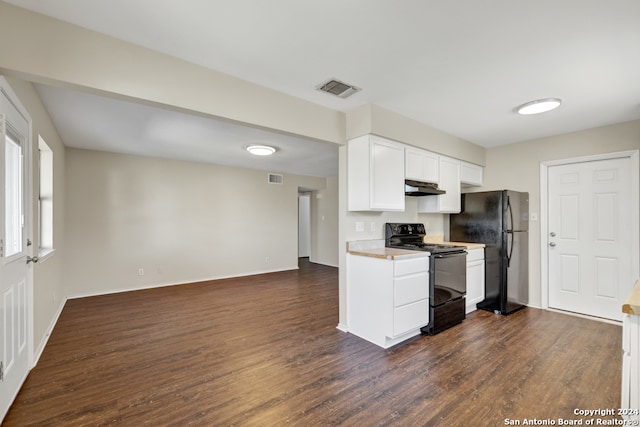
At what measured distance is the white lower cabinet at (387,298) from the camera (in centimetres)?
269

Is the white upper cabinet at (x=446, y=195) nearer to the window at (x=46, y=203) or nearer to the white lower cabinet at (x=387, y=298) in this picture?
the white lower cabinet at (x=387, y=298)

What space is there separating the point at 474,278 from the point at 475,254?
1.00ft

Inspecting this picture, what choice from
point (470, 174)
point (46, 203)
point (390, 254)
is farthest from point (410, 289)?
point (46, 203)

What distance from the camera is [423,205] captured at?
3.97 m

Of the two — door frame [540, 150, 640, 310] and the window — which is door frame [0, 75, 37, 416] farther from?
door frame [540, 150, 640, 310]

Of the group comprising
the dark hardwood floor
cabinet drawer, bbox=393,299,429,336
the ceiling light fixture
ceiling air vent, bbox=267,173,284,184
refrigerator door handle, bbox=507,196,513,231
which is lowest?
the dark hardwood floor

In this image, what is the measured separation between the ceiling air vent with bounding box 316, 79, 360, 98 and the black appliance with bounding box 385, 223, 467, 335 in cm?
160

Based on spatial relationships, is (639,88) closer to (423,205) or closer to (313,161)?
(423,205)

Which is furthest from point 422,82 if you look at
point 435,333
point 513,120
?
point 435,333

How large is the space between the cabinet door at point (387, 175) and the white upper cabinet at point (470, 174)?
1404 mm

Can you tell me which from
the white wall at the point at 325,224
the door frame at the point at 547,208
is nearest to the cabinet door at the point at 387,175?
the door frame at the point at 547,208

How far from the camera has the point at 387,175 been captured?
3104mm

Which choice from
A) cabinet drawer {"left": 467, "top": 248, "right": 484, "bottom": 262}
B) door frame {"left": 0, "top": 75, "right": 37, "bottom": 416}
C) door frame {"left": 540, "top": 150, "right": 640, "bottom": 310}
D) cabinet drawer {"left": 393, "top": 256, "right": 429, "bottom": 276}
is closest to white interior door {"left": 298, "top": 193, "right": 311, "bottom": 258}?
cabinet drawer {"left": 467, "top": 248, "right": 484, "bottom": 262}

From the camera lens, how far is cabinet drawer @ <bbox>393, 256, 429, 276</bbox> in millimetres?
2686
